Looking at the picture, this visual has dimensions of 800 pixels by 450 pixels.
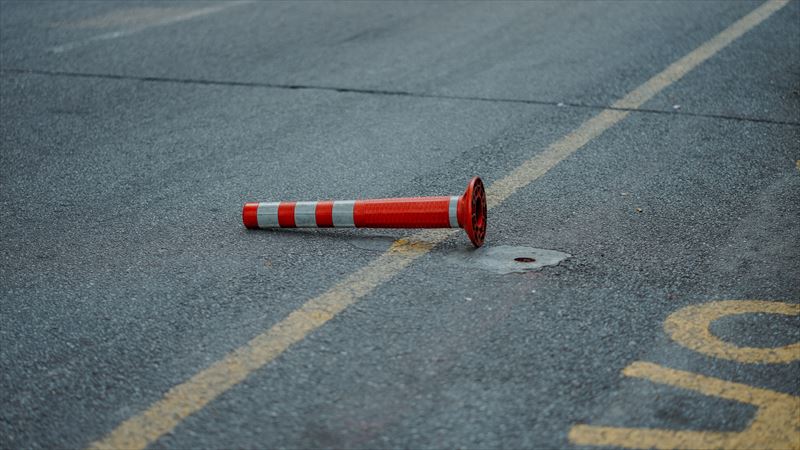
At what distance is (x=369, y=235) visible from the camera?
4.97m

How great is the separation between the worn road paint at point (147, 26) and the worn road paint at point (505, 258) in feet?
19.1

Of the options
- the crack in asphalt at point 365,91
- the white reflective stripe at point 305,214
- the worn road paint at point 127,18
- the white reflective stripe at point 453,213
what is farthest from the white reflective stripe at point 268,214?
the worn road paint at point 127,18

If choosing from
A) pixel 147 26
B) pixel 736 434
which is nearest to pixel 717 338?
pixel 736 434

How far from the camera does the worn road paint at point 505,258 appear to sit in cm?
452

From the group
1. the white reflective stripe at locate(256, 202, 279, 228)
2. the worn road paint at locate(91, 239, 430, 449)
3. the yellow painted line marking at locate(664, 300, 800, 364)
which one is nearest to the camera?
the worn road paint at locate(91, 239, 430, 449)

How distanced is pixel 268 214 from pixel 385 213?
23.4 inches

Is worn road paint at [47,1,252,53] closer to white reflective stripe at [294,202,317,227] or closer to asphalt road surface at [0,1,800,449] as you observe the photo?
asphalt road surface at [0,1,800,449]

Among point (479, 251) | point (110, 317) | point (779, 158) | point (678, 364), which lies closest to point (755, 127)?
point (779, 158)

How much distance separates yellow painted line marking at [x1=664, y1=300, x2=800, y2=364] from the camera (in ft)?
12.1

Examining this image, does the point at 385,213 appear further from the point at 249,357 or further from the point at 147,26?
the point at 147,26

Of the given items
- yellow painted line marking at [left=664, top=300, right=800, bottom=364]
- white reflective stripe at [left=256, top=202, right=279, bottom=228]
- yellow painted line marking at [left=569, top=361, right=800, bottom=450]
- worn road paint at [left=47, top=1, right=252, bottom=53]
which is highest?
worn road paint at [left=47, top=1, right=252, bottom=53]

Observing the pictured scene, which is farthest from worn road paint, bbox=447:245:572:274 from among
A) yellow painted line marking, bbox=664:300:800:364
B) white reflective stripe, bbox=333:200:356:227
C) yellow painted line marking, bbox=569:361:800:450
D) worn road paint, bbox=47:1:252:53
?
worn road paint, bbox=47:1:252:53

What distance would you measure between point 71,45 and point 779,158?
248 inches

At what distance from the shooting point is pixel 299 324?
4004mm
